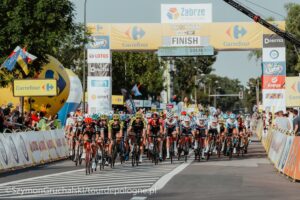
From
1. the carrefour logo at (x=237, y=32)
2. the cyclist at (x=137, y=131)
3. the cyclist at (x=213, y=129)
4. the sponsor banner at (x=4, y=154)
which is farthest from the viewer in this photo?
the carrefour logo at (x=237, y=32)

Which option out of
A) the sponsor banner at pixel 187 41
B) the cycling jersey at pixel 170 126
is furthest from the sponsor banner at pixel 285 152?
the sponsor banner at pixel 187 41

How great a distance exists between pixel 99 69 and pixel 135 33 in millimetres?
3100

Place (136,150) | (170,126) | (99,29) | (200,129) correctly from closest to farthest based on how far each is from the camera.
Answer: (136,150), (170,126), (200,129), (99,29)

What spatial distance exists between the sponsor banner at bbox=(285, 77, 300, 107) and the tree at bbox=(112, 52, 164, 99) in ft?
154

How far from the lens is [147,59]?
299ft

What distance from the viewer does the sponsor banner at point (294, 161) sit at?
20.7 meters

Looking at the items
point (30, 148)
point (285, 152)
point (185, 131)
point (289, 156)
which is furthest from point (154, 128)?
point (289, 156)

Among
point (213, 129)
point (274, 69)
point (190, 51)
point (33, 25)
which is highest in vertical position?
point (33, 25)

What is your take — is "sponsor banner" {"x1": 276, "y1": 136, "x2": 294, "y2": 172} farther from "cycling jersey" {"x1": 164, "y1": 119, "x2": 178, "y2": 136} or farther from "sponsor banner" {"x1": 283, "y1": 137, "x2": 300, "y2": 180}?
"cycling jersey" {"x1": 164, "y1": 119, "x2": 178, "y2": 136}

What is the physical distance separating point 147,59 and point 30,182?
233 feet

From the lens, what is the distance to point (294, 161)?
21.2 meters

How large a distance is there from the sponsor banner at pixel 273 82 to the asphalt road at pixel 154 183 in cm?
2710

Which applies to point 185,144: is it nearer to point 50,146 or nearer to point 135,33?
point 50,146

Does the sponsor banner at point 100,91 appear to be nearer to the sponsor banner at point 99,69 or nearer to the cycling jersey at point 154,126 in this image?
the sponsor banner at point 99,69
